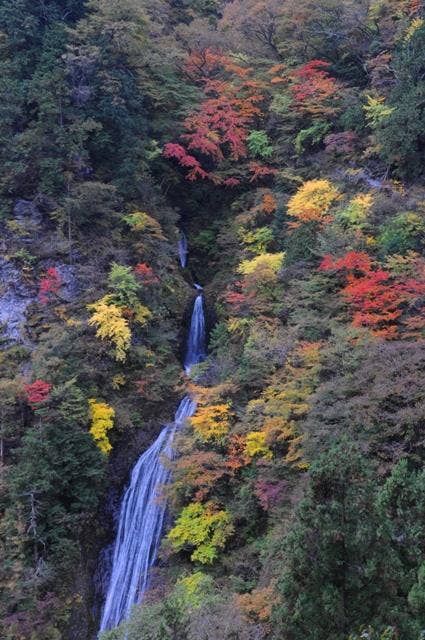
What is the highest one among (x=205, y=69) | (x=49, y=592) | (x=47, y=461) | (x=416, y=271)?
(x=205, y=69)

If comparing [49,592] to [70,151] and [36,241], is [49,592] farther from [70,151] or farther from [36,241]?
[70,151]

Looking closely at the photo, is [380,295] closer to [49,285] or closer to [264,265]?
[264,265]

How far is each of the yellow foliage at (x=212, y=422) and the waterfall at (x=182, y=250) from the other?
10.4m

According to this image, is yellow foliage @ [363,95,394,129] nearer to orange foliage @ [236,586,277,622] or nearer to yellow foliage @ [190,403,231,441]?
yellow foliage @ [190,403,231,441]

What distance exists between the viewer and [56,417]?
1395cm

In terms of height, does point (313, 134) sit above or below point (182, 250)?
above

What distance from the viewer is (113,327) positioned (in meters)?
16.8

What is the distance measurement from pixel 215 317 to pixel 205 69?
1318cm

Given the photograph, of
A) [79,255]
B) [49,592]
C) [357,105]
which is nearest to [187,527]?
[49,592]

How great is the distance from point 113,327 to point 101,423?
10.8 ft

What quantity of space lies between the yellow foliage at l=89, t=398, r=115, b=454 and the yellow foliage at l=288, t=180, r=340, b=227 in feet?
30.3

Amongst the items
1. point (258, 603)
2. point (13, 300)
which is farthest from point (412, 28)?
point (258, 603)

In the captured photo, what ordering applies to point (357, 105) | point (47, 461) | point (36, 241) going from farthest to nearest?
point (357, 105)
point (36, 241)
point (47, 461)

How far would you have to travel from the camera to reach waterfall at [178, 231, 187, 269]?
2330 cm
